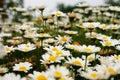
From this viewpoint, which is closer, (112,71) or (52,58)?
(112,71)

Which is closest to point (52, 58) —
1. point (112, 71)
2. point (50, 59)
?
point (50, 59)

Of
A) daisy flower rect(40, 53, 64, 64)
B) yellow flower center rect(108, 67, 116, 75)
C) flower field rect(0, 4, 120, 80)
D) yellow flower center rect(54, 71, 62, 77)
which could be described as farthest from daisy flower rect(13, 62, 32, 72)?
yellow flower center rect(108, 67, 116, 75)

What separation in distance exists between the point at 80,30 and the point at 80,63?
1.81 meters

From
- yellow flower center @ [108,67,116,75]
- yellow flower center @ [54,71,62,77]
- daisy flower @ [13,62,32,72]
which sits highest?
yellow flower center @ [108,67,116,75]

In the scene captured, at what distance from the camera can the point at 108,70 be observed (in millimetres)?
1734

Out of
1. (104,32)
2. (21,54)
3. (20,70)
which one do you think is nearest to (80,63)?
(20,70)

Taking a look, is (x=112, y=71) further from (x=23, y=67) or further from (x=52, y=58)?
(x=23, y=67)

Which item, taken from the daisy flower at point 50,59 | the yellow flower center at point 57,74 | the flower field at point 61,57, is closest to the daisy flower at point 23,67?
the flower field at point 61,57

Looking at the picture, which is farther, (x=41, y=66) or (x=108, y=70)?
(x=41, y=66)

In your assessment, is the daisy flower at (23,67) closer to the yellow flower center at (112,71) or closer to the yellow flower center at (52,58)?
the yellow flower center at (52,58)

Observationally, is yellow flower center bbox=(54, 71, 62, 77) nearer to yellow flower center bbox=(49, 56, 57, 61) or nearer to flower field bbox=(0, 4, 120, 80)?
flower field bbox=(0, 4, 120, 80)

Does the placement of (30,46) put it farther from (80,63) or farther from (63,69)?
(63,69)

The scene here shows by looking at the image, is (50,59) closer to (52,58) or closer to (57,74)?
(52,58)

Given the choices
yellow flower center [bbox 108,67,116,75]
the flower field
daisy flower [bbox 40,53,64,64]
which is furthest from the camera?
daisy flower [bbox 40,53,64,64]
